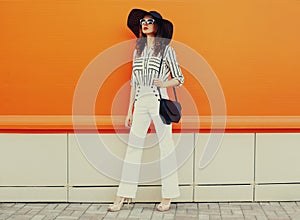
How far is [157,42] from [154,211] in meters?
1.57

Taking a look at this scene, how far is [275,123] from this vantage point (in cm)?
442

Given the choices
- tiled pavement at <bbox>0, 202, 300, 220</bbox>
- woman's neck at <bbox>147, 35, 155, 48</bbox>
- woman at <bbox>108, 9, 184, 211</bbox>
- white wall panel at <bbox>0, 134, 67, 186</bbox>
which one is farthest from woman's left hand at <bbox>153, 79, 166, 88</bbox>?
tiled pavement at <bbox>0, 202, 300, 220</bbox>

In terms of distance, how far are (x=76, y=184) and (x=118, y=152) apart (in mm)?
516

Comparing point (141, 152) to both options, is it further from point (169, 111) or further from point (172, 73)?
point (172, 73)

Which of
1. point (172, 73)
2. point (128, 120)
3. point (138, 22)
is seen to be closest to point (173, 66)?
point (172, 73)

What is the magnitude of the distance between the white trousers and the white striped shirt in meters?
0.14

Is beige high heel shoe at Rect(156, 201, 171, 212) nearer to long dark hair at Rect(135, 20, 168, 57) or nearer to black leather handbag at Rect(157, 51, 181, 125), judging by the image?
black leather handbag at Rect(157, 51, 181, 125)

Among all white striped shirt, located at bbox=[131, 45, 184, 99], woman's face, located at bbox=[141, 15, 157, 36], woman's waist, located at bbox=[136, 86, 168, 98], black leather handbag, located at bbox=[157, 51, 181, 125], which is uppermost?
woman's face, located at bbox=[141, 15, 157, 36]

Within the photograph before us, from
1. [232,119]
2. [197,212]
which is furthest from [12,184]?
[232,119]

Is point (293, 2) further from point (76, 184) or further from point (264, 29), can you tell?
point (76, 184)

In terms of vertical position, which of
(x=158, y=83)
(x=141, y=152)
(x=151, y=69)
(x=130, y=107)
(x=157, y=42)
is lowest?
(x=141, y=152)

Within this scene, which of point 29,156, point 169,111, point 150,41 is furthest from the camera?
point 29,156

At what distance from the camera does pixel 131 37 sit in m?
4.42

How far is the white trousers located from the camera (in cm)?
418
